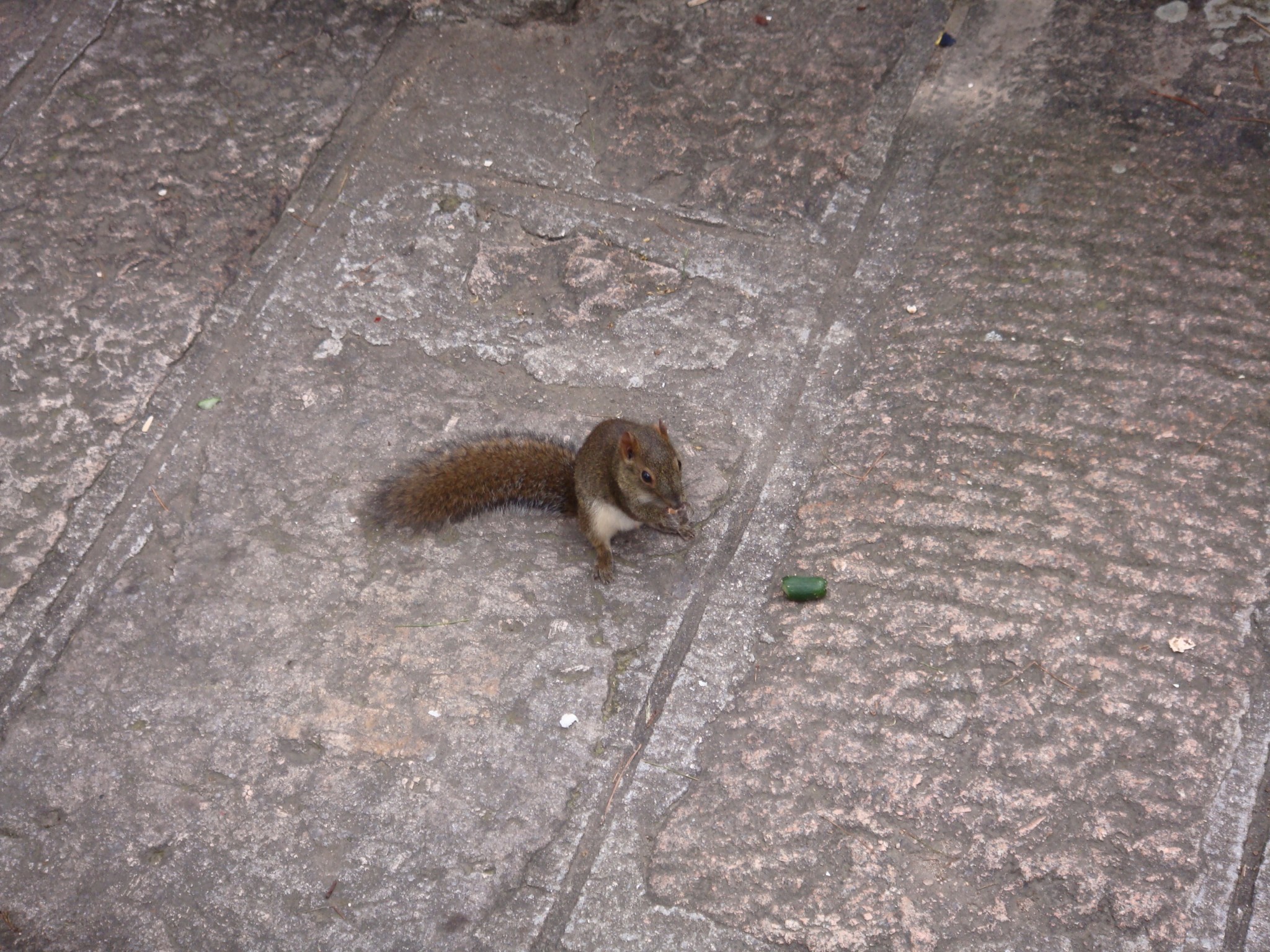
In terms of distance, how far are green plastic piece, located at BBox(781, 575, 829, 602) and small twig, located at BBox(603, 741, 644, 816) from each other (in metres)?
0.54

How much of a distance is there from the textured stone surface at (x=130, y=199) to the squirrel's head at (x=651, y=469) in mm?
1480

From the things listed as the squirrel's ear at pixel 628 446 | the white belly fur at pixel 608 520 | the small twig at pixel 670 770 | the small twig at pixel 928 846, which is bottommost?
the small twig at pixel 670 770

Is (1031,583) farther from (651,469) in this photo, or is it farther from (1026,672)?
(651,469)

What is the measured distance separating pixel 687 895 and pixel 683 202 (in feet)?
7.35

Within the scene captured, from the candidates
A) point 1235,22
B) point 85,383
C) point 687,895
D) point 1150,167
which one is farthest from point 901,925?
point 1235,22

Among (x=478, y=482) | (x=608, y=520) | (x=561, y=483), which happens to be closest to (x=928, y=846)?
(x=608, y=520)

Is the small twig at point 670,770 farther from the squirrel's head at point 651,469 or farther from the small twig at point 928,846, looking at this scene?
the squirrel's head at point 651,469

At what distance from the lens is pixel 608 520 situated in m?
2.67

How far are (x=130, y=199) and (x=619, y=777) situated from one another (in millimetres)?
2449

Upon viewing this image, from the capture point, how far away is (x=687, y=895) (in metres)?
2.14

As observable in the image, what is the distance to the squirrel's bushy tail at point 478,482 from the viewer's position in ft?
8.73

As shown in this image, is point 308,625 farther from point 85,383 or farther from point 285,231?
point 285,231

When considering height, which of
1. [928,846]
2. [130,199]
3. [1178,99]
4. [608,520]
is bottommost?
[928,846]

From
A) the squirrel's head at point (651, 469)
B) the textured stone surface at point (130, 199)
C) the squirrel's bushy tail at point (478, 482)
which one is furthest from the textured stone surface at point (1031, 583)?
the textured stone surface at point (130, 199)
